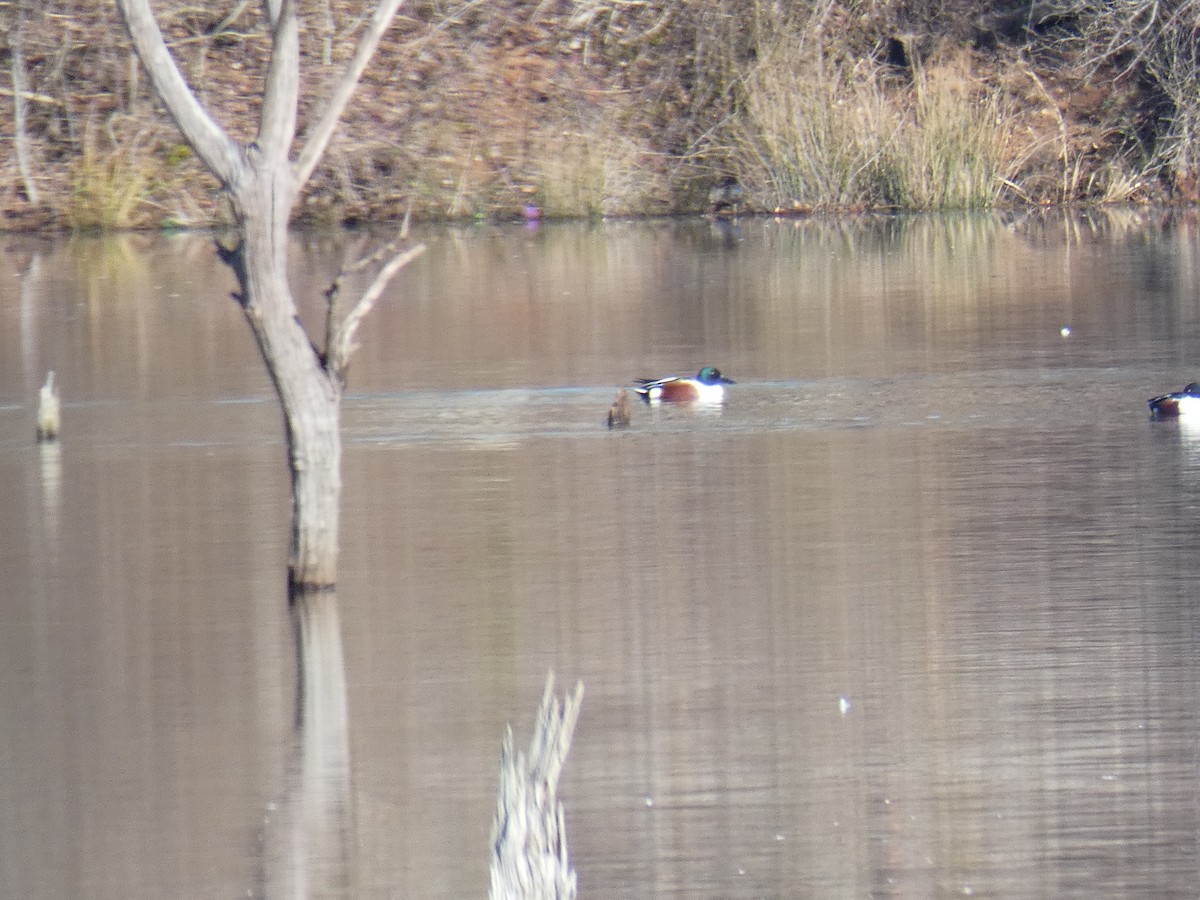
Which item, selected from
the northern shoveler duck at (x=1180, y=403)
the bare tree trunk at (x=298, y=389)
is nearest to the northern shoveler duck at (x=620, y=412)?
the northern shoveler duck at (x=1180, y=403)

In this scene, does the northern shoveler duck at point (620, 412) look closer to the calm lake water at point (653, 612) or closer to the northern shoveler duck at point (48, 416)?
the calm lake water at point (653, 612)

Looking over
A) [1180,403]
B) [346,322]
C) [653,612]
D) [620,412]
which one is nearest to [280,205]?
[346,322]

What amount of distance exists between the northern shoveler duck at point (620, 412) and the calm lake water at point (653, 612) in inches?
6.4

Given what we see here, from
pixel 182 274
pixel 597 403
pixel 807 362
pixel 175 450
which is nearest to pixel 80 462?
pixel 175 450

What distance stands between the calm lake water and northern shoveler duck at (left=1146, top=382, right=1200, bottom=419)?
0.63 ft

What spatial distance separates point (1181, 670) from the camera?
7621 millimetres

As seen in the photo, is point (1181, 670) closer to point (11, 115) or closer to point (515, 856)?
point (515, 856)

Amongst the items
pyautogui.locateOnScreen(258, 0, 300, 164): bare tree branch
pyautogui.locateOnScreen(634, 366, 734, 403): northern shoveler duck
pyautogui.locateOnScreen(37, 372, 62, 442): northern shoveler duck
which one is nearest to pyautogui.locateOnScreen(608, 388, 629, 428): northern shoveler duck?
pyautogui.locateOnScreen(634, 366, 734, 403): northern shoveler duck

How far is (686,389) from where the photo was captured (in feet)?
47.0

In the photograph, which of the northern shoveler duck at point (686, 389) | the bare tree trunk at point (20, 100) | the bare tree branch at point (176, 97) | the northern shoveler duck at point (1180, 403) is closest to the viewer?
the bare tree branch at point (176, 97)

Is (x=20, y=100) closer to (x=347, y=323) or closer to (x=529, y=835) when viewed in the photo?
(x=347, y=323)

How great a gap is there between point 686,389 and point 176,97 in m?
6.34

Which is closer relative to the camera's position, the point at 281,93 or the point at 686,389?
the point at 281,93

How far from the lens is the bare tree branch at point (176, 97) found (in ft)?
27.3
